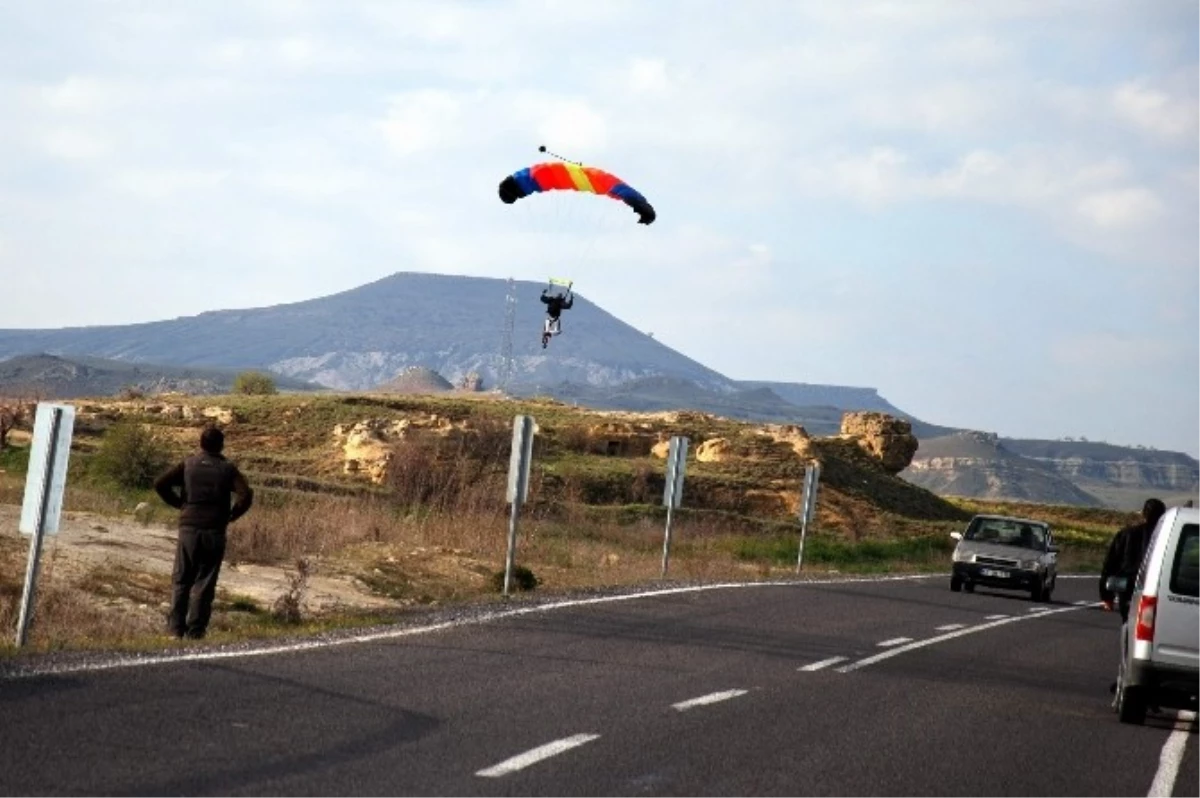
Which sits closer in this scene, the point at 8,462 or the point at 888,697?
the point at 888,697

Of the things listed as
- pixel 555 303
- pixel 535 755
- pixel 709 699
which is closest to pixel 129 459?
pixel 555 303

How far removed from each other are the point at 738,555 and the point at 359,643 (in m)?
30.6

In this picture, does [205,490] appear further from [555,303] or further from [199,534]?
[555,303]

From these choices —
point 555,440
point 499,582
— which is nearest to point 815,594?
point 499,582

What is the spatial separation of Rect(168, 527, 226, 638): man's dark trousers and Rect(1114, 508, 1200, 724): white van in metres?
7.86

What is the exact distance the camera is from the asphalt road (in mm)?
10383

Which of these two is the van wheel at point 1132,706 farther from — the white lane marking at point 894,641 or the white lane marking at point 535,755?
the white lane marking at point 894,641

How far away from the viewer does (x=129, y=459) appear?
52.4 meters

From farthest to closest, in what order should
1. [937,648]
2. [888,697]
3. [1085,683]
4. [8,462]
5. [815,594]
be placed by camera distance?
[8,462]
[815,594]
[937,648]
[1085,683]
[888,697]

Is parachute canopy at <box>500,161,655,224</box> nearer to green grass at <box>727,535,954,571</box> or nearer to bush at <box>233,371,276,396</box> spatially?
green grass at <box>727,535,954,571</box>

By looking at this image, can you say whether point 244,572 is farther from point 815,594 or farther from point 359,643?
point 359,643

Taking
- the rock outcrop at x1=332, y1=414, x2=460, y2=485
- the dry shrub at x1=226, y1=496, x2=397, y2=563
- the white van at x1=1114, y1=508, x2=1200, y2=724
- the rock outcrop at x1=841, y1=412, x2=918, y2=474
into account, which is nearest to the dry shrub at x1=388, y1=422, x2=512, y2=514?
the rock outcrop at x1=332, y1=414, x2=460, y2=485

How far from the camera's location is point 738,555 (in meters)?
47.1

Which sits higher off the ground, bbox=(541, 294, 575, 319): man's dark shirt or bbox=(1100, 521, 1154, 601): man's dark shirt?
bbox=(541, 294, 575, 319): man's dark shirt
